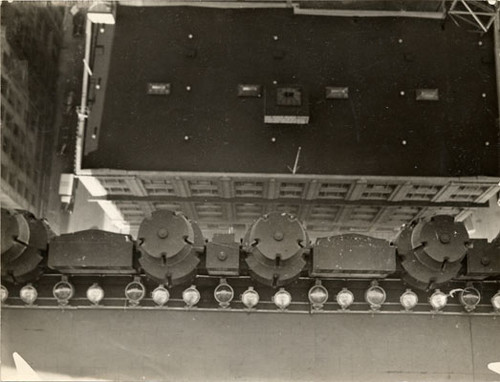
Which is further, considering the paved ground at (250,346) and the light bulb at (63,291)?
the light bulb at (63,291)

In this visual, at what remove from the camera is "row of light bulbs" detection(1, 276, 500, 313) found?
12.4 m

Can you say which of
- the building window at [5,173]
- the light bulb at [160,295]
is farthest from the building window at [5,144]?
the light bulb at [160,295]

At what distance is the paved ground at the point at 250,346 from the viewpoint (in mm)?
12328

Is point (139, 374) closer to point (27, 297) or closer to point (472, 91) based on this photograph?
point (27, 297)

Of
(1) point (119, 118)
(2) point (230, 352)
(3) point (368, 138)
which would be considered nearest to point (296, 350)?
(2) point (230, 352)

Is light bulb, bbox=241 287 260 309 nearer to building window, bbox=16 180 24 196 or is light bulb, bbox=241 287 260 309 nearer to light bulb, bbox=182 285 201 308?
light bulb, bbox=182 285 201 308

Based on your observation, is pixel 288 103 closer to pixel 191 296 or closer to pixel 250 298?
pixel 250 298

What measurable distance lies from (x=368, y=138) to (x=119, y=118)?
7.59 metres

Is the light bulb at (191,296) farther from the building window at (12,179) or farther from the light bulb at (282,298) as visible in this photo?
the building window at (12,179)

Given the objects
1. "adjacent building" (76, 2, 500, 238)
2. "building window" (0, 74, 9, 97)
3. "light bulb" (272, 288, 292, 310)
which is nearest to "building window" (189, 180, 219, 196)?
"adjacent building" (76, 2, 500, 238)

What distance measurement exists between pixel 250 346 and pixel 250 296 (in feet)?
3.19

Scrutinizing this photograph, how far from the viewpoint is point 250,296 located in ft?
40.8

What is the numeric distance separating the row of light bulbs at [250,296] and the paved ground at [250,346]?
1.07ft

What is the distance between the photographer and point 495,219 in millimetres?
21828
